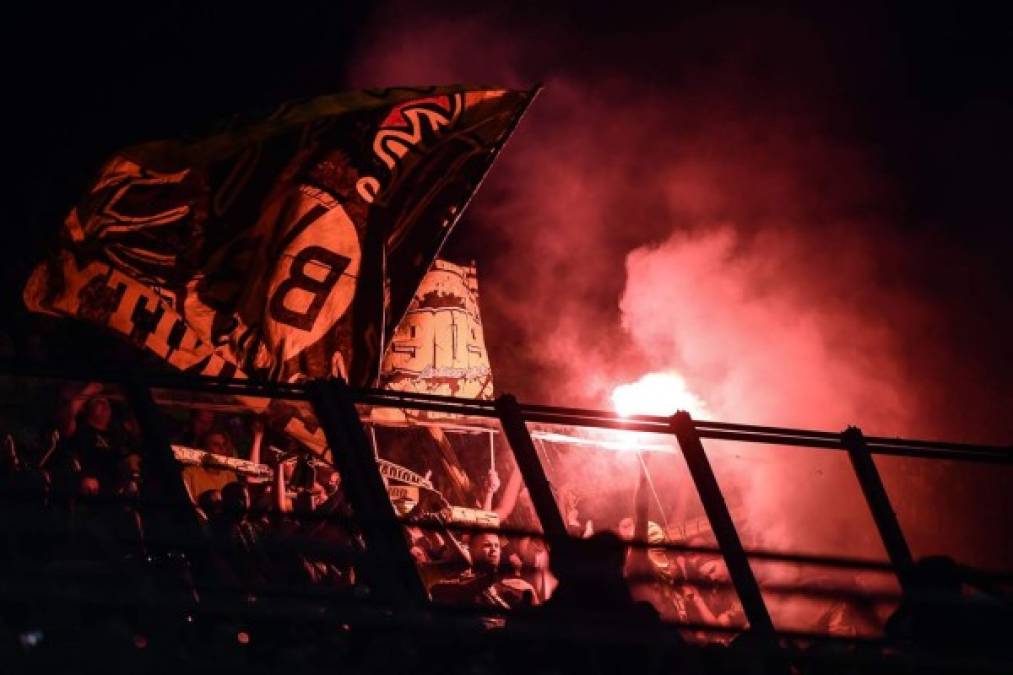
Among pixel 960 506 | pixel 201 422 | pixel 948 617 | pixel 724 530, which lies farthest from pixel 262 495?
pixel 960 506

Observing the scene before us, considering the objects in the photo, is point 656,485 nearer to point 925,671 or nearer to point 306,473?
point 306,473

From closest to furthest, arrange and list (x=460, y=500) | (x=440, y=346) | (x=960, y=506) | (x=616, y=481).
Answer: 1. (x=460, y=500)
2. (x=616, y=481)
3. (x=440, y=346)
4. (x=960, y=506)

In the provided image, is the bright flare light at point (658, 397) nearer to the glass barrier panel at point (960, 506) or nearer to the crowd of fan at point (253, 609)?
the glass barrier panel at point (960, 506)

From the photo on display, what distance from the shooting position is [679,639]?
400 centimetres

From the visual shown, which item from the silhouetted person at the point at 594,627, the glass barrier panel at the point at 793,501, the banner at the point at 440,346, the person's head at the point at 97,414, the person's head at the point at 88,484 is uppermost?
the banner at the point at 440,346

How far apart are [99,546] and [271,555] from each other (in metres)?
0.82

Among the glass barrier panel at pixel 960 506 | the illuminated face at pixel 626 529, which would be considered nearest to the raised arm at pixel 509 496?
the illuminated face at pixel 626 529

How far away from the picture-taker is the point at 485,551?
24.0 feet

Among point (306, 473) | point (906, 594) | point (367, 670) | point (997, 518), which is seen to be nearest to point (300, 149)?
point (306, 473)

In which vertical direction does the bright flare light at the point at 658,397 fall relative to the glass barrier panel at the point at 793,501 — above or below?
above

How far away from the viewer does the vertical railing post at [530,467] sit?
408 centimetres

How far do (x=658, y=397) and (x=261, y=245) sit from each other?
34.6 ft

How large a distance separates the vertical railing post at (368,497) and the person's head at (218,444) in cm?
250

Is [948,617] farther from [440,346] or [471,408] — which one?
[440,346]
